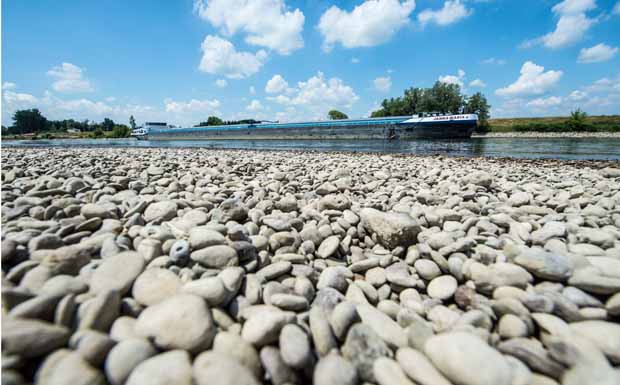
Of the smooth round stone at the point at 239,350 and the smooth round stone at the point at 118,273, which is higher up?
the smooth round stone at the point at 118,273

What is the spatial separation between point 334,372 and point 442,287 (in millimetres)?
905

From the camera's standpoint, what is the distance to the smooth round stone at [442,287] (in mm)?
1449

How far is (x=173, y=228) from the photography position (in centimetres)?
182

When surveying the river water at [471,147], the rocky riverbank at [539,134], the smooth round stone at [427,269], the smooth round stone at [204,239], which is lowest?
the smooth round stone at [427,269]

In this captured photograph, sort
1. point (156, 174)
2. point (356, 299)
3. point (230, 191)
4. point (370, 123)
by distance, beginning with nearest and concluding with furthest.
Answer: point (356, 299) → point (230, 191) → point (156, 174) → point (370, 123)

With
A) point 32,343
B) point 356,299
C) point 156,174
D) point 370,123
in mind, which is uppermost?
point 370,123

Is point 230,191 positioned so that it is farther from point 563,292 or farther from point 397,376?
point 563,292

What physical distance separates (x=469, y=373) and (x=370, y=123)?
113 feet

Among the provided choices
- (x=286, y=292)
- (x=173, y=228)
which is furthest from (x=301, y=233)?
(x=173, y=228)

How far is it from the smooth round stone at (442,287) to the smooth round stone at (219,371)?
43.6 inches

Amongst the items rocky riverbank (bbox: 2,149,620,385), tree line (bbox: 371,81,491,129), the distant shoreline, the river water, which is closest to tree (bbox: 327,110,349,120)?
tree line (bbox: 371,81,491,129)

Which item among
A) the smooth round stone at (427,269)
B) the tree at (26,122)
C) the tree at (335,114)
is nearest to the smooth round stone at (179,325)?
the smooth round stone at (427,269)

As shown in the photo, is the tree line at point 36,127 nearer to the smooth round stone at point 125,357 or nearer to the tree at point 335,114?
the tree at point 335,114

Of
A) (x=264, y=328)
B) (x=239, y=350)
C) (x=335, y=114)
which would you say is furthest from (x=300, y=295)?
(x=335, y=114)
